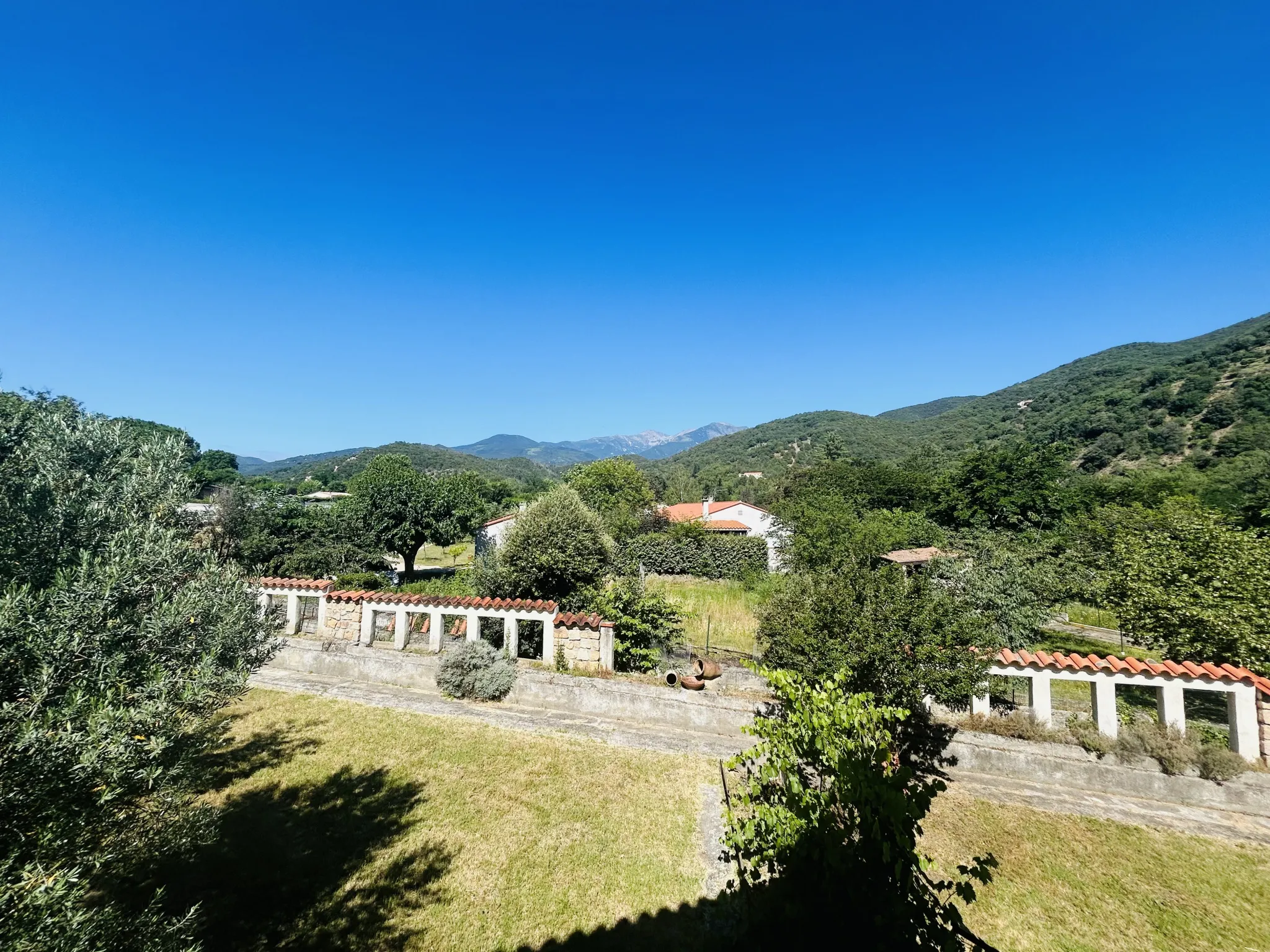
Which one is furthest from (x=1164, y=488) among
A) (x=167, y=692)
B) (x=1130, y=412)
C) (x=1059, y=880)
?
(x=167, y=692)

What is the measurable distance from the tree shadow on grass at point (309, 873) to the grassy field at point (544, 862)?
21 millimetres

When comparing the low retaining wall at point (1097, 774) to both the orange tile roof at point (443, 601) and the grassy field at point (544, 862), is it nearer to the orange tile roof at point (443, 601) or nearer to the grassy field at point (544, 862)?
the grassy field at point (544, 862)

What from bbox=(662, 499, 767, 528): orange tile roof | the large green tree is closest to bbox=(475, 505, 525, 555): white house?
the large green tree

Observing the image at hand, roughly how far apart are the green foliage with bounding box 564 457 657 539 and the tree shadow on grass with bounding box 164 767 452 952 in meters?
31.5

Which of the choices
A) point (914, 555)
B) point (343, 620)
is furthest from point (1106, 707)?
point (914, 555)

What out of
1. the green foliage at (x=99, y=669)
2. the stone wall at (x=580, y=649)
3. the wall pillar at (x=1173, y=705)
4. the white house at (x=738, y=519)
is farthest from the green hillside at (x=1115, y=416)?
the green foliage at (x=99, y=669)

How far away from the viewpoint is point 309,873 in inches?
239

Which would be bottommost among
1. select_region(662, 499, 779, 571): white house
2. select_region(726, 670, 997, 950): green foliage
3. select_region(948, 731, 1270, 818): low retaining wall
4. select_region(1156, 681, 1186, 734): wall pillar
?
select_region(948, 731, 1270, 818): low retaining wall

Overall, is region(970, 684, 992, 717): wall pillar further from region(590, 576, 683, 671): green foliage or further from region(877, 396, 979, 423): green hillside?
region(877, 396, 979, 423): green hillside

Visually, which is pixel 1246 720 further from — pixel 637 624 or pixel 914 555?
pixel 914 555

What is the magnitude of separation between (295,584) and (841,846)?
53.1 ft

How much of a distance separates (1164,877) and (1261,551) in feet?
35.6

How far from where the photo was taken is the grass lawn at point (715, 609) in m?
16.0

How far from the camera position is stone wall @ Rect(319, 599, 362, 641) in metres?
13.9
